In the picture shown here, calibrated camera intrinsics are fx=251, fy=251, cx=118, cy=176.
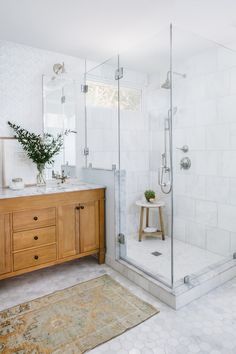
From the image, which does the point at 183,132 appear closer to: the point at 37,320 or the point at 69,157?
the point at 69,157

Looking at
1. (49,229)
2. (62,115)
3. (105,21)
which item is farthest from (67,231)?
(105,21)

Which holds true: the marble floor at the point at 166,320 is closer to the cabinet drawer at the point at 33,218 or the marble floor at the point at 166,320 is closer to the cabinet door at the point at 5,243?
the cabinet door at the point at 5,243

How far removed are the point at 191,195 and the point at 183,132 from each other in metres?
0.80

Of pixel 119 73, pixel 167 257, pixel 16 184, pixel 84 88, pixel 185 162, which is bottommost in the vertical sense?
pixel 167 257

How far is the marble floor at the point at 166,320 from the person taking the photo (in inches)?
62.5

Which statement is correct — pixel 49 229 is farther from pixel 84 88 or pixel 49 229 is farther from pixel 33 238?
pixel 84 88

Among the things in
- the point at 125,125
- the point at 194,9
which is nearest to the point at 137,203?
the point at 125,125

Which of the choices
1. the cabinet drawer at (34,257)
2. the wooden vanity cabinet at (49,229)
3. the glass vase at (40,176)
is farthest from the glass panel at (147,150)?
the glass vase at (40,176)

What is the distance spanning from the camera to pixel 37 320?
72.9 inches

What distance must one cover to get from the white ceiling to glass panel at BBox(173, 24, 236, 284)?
10.6 inches

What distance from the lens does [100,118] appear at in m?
3.19

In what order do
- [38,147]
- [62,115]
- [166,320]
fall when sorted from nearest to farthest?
[166,320]
[38,147]
[62,115]

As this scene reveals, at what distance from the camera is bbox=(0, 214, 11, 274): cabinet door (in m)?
2.16

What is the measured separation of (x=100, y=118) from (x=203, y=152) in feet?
4.41
